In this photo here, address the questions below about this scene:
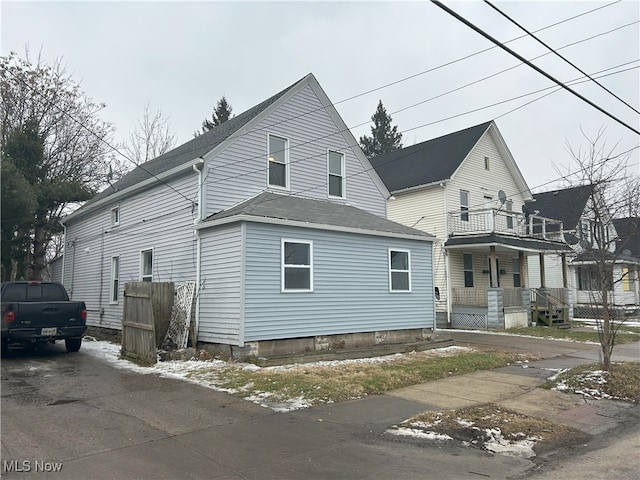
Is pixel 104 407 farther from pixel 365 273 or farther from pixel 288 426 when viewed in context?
pixel 365 273

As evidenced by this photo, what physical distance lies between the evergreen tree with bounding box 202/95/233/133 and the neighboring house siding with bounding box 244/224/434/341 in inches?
1462

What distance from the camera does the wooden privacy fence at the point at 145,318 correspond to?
10656mm

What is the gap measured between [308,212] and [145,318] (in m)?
4.87

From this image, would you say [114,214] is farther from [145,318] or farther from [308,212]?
[308,212]

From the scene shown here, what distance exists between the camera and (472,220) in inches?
909

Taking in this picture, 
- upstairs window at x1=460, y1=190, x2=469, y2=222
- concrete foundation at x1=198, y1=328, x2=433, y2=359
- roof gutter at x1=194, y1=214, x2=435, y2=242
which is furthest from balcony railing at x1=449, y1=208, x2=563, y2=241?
concrete foundation at x1=198, y1=328, x2=433, y2=359

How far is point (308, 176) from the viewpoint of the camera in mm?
15078

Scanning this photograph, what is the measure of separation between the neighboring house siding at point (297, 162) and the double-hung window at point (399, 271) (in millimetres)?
2994

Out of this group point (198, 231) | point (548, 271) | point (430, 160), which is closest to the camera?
point (198, 231)

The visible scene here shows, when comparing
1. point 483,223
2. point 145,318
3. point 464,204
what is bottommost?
point 145,318

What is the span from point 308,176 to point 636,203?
902 cm

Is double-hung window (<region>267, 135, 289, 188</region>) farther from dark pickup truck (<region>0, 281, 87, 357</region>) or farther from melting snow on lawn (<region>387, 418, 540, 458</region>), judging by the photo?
melting snow on lawn (<region>387, 418, 540, 458</region>)

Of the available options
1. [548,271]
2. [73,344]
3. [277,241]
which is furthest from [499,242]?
Result: [73,344]

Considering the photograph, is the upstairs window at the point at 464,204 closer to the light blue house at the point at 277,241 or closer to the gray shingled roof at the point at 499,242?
the gray shingled roof at the point at 499,242
